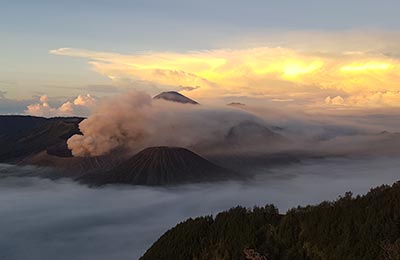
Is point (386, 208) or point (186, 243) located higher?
point (386, 208)

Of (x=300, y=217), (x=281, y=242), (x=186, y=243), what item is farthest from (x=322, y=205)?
(x=186, y=243)

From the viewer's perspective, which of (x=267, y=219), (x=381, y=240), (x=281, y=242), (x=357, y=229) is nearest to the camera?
(x=381, y=240)

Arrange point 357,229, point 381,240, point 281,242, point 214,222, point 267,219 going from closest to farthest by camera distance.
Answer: point 381,240 → point 357,229 → point 281,242 → point 267,219 → point 214,222

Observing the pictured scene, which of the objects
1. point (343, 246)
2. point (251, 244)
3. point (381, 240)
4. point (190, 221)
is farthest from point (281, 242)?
point (190, 221)

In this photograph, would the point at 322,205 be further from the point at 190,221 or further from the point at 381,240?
the point at 190,221

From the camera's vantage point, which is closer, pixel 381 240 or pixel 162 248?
pixel 381 240

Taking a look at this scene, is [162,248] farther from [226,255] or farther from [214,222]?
[226,255]
